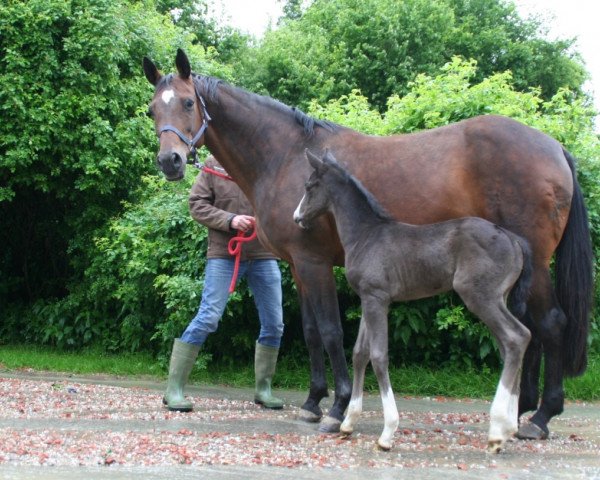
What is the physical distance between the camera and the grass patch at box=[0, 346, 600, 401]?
25.4 feet

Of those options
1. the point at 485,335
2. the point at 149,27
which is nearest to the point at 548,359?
the point at 485,335

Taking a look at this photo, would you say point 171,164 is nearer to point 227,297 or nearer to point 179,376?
point 227,297

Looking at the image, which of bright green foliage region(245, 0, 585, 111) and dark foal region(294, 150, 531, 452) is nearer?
dark foal region(294, 150, 531, 452)

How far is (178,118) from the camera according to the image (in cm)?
600

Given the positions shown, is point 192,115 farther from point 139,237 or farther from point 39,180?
point 39,180

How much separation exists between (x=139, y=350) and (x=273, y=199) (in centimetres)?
567

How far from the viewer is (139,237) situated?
9383mm

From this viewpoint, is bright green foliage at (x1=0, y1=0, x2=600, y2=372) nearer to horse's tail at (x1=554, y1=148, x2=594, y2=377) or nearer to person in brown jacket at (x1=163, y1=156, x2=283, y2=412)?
person in brown jacket at (x1=163, y1=156, x2=283, y2=412)

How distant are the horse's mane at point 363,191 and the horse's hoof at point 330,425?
63.1 inches

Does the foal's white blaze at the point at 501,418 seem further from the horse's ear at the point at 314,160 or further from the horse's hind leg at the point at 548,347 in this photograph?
the horse's ear at the point at 314,160

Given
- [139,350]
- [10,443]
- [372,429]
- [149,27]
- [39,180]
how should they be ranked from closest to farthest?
[10,443], [372,429], [139,350], [39,180], [149,27]

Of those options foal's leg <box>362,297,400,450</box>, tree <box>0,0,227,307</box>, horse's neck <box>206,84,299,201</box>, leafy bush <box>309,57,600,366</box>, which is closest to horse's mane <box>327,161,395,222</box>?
foal's leg <box>362,297,400,450</box>

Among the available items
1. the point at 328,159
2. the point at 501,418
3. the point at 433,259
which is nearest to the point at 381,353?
the point at 433,259

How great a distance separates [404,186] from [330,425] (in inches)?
73.0
